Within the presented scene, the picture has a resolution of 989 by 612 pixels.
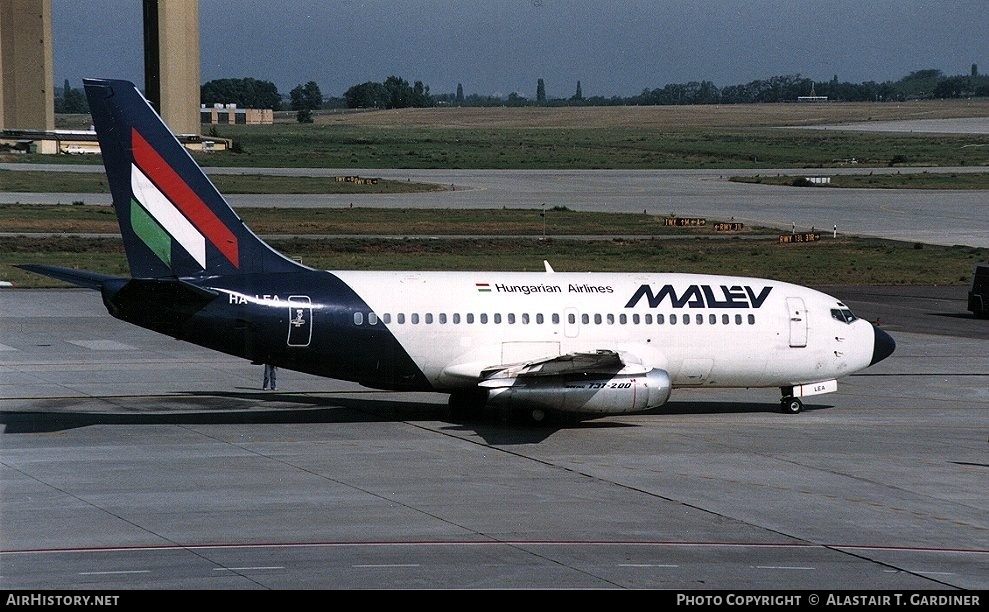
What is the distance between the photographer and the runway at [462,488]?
21.5 metres

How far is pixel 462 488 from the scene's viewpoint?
27594mm

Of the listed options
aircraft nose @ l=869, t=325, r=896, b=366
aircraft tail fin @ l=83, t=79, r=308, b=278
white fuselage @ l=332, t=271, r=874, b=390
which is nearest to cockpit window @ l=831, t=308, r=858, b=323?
white fuselage @ l=332, t=271, r=874, b=390

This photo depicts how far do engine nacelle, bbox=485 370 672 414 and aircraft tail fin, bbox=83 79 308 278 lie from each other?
7307 millimetres

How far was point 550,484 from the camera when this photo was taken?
92.3 ft

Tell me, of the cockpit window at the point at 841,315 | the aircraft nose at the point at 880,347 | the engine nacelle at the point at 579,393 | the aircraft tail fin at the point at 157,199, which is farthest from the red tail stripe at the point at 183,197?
the aircraft nose at the point at 880,347

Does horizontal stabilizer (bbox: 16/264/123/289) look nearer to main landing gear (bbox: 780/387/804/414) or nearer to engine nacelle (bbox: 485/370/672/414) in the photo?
engine nacelle (bbox: 485/370/672/414)

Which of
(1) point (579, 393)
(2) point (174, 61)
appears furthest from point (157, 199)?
(2) point (174, 61)

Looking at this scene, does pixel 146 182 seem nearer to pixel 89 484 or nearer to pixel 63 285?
pixel 89 484

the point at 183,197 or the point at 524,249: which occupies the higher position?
the point at 183,197

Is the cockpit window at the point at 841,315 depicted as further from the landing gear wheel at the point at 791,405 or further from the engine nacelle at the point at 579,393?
the engine nacelle at the point at 579,393

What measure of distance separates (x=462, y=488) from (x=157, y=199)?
36.3ft

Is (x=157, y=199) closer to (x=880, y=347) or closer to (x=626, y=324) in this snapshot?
(x=626, y=324)

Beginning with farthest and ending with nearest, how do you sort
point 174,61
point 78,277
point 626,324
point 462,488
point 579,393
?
point 174,61 < point 626,324 < point 579,393 < point 78,277 < point 462,488

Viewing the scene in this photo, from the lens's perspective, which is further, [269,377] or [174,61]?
[174,61]
